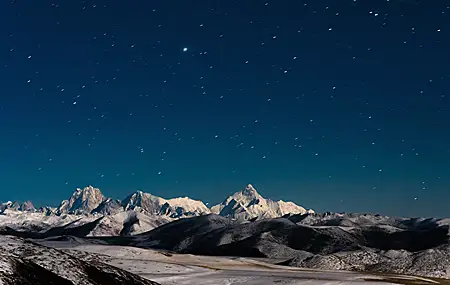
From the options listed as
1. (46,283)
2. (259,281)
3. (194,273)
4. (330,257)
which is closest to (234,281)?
(259,281)

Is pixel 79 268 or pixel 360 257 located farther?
pixel 360 257

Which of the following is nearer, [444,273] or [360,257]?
[444,273]

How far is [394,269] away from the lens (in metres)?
150

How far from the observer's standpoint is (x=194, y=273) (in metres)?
74.6

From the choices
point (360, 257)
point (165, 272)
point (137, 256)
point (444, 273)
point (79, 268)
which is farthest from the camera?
point (360, 257)

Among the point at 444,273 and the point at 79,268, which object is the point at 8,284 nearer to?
the point at 79,268

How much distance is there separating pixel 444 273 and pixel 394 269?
13.3m

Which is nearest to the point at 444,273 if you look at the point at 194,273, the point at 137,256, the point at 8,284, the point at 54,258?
the point at 137,256

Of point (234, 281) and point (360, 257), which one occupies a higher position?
point (360, 257)

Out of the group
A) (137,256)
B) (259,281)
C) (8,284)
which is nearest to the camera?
(8,284)

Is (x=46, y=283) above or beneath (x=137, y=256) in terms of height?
beneath

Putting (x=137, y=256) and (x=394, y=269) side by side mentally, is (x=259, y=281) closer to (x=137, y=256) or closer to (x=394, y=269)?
(x=137, y=256)

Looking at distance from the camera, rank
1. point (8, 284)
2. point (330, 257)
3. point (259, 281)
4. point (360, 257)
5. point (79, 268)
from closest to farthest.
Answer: point (8, 284), point (79, 268), point (259, 281), point (330, 257), point (360, 257)

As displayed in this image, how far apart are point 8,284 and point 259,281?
4190 centimetres
